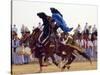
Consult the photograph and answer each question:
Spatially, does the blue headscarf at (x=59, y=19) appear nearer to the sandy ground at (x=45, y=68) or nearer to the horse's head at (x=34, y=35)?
the horse's head at (x=34, y=35)

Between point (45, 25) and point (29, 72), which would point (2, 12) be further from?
point (29, 72)

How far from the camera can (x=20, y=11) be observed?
2.18 meters

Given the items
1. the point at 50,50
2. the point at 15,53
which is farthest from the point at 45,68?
the point at 15,53

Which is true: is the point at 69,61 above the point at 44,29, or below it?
below

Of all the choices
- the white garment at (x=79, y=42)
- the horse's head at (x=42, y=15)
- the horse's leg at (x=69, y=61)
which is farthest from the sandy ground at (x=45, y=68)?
the horse's head at (x=42, y=15)

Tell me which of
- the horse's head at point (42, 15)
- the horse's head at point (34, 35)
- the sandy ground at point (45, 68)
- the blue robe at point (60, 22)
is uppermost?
the horse's head at point (42, 15)

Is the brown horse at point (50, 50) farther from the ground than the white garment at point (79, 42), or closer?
closer

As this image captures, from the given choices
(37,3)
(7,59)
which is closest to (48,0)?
(37,3)

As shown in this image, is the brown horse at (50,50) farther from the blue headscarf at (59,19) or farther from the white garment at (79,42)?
the blue headscarf at (59,19)

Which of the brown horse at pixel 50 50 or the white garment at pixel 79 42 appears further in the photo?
the white garment at pixel 79 42

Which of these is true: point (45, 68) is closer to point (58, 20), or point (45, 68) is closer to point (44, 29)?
point (44, 29)

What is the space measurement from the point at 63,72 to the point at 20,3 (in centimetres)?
80

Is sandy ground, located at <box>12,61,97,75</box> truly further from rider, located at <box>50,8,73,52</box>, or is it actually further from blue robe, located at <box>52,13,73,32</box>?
blue robe, located at <box>52,13,73,32</box>

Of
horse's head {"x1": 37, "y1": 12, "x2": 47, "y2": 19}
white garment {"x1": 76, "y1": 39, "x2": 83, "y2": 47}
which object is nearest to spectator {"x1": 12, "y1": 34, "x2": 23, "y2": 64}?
horse's head {"x1": 37, "y1": 12, "x2": 47, "y2": 19}
